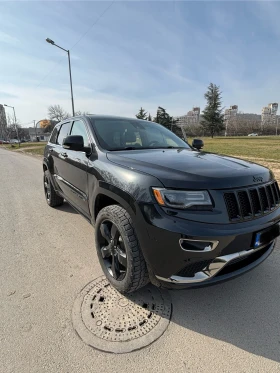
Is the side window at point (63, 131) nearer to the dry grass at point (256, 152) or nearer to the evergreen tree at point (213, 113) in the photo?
the dry grass at point (256, 152)

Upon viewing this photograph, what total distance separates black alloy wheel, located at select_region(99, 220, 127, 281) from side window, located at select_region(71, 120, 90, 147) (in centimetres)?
115

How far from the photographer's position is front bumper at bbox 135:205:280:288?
66.7 inches

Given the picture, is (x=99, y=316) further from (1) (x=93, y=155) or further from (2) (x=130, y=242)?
(1) (x=93, y=155)

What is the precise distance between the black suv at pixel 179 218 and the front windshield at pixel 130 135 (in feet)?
1.05

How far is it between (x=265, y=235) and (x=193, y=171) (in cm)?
83

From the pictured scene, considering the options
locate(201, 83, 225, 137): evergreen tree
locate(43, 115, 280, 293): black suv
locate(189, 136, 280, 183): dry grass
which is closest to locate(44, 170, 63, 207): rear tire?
locate(43, 115, 280, 293): black suv

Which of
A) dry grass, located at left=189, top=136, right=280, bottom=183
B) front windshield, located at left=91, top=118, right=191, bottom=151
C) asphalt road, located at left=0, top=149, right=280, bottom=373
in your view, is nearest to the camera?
asphalt road, located at left=0, top=149, right=280, bottom=373

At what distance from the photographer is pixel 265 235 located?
1.99 meters

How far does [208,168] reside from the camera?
80.3 inches

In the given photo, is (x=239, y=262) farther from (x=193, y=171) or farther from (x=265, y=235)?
(x=193, y=171)

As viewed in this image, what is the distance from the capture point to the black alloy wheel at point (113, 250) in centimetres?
222

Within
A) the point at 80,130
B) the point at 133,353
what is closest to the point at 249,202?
the point at 133,353

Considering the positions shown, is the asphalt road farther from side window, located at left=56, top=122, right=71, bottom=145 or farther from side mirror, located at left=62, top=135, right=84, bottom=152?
side window, located at left=56, top=122, right=71, bottom=145

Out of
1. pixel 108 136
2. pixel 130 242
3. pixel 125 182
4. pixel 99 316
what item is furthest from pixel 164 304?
pixel 108 136
